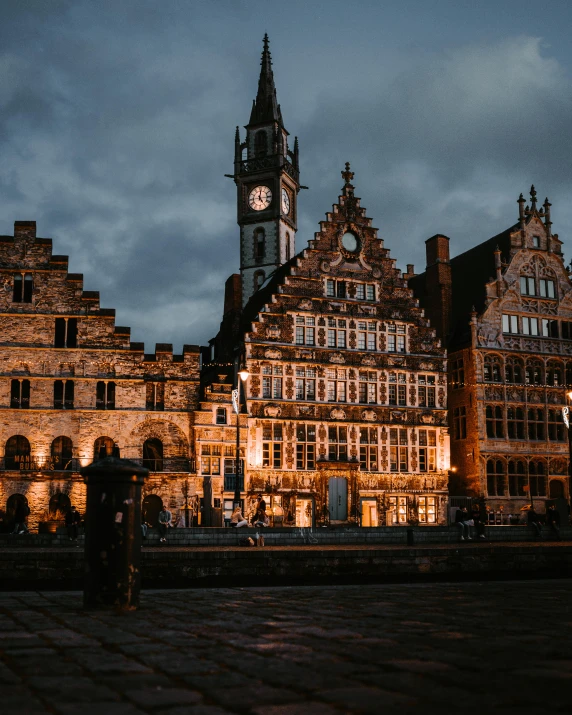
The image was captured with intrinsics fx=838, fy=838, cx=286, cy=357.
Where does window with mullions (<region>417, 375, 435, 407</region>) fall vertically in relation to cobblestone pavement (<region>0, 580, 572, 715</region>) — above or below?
above

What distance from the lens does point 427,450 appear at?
1790 inches

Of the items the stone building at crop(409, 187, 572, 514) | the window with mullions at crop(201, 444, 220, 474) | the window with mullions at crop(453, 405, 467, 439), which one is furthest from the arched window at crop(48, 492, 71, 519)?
the window with mullions at crop(453, 405, 467, 439)

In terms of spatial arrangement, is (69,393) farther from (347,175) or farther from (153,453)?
(347,175)

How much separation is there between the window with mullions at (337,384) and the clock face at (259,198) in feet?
77.0

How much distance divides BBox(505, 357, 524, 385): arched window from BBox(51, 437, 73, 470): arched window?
24.2m

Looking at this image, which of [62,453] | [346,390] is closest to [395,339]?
[346,390]

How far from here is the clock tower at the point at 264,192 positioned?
207 ft

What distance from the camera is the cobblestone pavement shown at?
191 inches

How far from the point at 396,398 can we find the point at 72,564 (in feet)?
98.1

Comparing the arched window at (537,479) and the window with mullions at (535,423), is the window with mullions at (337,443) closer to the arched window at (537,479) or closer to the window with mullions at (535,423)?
the arched window at (537,479)

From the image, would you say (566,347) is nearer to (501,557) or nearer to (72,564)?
(501,557)

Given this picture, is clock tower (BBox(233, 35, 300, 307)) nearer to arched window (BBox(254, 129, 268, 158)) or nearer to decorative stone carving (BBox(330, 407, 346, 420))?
arched window (BBox(254, 129, 268, 158))

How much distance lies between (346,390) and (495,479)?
9.78 meters

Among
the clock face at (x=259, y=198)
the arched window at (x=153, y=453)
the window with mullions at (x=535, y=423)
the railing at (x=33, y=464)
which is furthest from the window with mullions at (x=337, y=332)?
the clock face at (x=259, y=198)
